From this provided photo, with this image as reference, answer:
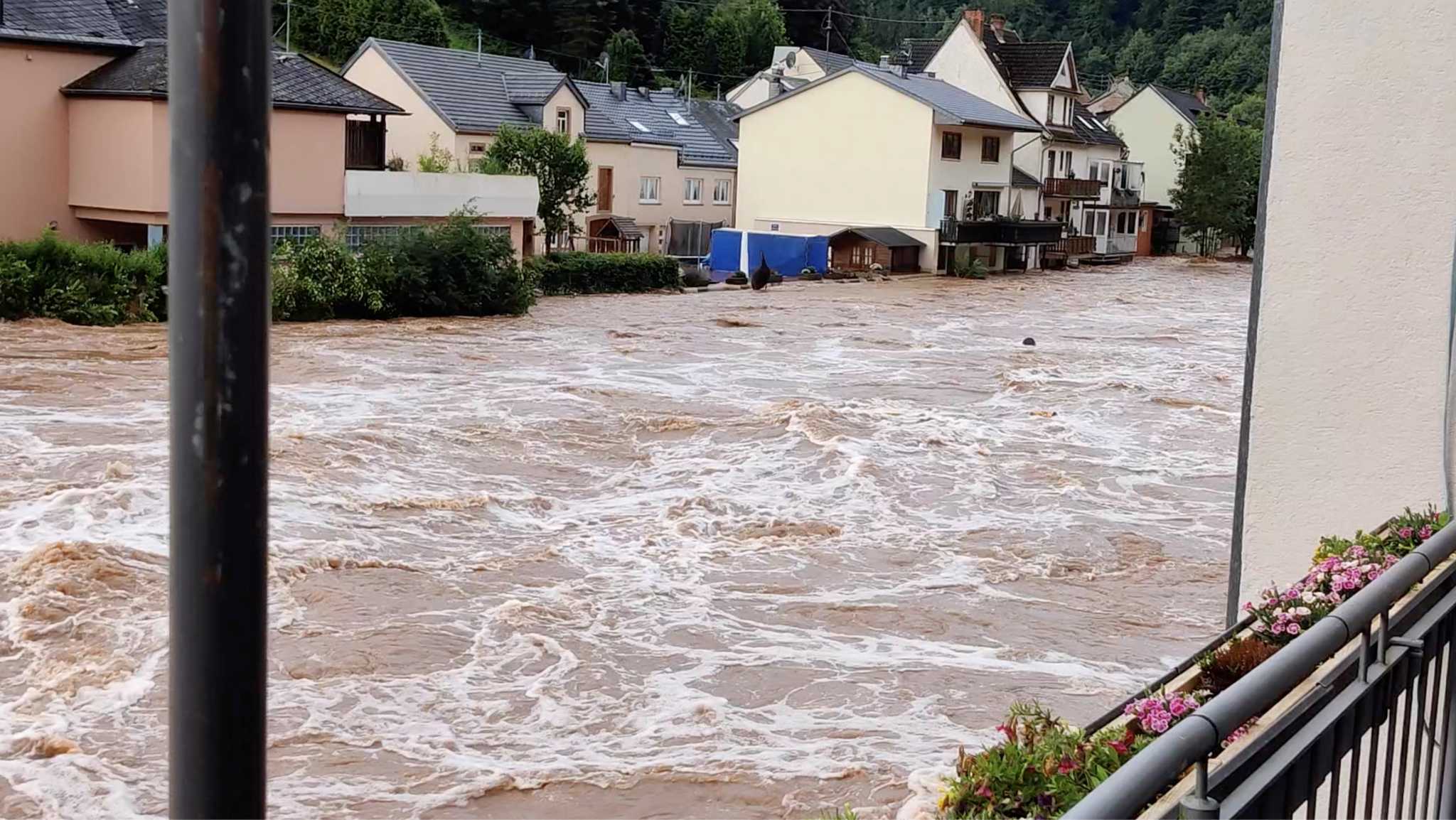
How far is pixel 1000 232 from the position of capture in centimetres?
5628

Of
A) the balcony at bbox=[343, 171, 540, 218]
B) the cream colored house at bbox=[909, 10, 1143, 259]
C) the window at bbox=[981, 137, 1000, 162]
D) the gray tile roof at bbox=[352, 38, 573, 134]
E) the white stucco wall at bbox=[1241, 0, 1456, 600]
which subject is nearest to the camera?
the white stucco wall at bbox=[1241, 0, 1456, 600]

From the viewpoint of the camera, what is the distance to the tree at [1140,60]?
101750 mm

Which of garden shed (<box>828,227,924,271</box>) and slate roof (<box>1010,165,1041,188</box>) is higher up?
slate roof (<box>1010,165,1041,188</box>)

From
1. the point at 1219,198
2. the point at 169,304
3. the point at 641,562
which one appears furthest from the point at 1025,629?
the point at 1219,198

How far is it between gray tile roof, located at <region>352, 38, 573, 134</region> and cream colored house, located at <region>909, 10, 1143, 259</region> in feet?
68.6

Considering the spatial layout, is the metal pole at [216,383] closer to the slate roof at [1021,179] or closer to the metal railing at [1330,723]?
the metal railing at [1330,723]

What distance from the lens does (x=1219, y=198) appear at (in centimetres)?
6888

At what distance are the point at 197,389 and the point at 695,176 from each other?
5513cm

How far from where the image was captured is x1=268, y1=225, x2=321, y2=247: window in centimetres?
3284

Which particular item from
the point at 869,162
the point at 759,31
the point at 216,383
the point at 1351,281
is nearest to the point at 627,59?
the point at 759,31

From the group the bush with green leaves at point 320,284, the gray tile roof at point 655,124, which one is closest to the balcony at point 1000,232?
the gray tile roof at point 655,124

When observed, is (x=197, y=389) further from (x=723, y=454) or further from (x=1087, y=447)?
(x=1087, y=447)

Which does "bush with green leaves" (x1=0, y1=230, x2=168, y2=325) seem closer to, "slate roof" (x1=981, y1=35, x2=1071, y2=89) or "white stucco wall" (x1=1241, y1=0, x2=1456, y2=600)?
"white stucco wall" (x1=1241, y1=0, x2=1456, y2=600)

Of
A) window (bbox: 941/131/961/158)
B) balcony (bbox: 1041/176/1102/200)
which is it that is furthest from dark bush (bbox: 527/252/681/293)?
balcony (bbox: 1041/176/1102/200)
